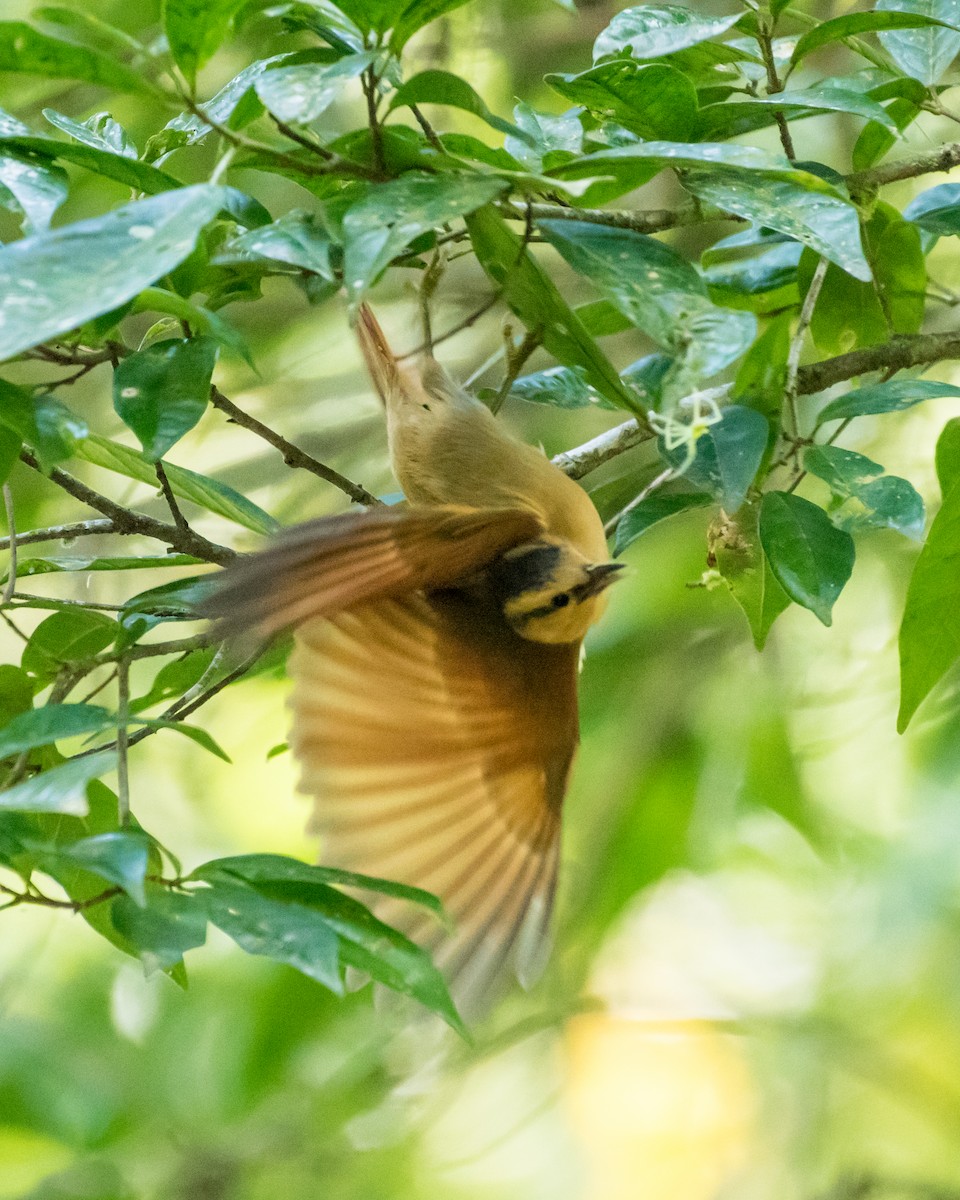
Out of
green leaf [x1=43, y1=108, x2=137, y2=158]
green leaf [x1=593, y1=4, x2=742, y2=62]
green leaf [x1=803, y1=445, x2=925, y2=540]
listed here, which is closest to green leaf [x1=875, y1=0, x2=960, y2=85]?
green leaf [x1=593, y1=4, x2=742, y2=62]

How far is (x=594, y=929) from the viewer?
2.61 metres

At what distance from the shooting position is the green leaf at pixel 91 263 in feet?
2.48

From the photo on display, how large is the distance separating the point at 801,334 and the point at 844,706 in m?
1.60

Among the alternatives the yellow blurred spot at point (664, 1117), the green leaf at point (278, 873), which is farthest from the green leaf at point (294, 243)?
the yellow blurred spot at point (664, 1117)

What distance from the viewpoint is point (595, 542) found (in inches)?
62.9

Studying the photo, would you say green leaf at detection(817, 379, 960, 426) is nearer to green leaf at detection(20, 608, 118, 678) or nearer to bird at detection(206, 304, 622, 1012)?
bird at detection(206, 304, 622, 1012)

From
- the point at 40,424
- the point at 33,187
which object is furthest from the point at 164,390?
the point at 33,187

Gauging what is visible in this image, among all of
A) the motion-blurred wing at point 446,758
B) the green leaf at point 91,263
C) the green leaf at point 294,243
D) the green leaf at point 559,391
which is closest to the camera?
the green leaf at point 91,263

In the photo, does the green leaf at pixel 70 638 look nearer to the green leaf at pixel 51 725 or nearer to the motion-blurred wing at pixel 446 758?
the motion-blurred wing at pixel 446 758

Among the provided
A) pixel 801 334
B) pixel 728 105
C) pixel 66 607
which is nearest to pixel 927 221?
pixel 801 334

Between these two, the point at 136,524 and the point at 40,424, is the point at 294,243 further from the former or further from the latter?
the point at 136,524

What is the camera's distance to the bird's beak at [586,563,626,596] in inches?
56.7

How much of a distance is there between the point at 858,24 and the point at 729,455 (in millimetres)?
417

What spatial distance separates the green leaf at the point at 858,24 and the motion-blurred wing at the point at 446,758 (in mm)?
655
